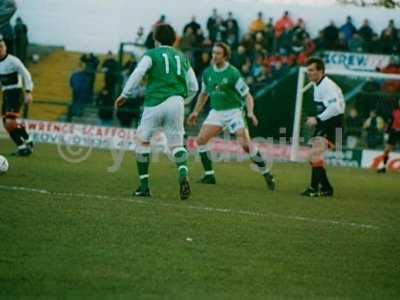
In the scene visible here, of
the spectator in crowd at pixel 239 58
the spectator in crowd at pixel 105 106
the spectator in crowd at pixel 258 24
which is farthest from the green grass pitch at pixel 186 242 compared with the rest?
the spectator in crowd at pixel 258 24

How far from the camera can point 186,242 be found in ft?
30.6

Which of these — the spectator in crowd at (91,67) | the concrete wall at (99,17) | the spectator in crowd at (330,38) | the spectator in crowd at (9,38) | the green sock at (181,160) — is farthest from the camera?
the concrete wall at (99,17)

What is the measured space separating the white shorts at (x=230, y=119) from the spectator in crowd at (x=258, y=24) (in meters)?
13.3

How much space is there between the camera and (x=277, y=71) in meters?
28.1

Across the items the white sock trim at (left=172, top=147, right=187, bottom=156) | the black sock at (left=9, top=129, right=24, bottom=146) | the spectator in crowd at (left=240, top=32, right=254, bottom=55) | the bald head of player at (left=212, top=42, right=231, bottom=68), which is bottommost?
the black sock at (left=9, top=129, right=24, bottom=146)

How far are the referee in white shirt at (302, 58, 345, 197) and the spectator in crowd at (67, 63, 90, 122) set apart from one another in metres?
13.4

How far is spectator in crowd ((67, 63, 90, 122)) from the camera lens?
91.6ft

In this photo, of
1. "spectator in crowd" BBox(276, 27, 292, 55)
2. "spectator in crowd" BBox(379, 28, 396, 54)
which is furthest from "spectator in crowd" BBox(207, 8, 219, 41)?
"spectator in crowd" BBox(379, 28, 396, 54)

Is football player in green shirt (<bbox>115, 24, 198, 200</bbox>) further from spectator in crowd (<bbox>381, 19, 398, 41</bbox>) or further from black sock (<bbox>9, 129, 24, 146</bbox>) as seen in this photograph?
spectator in crowd (<bbox>381, 19, 398, 41</bbox>)

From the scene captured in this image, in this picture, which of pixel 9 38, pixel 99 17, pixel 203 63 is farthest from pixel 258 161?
pixel 99 17

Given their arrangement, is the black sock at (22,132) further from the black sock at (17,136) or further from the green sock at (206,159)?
the green sock at (206,159)

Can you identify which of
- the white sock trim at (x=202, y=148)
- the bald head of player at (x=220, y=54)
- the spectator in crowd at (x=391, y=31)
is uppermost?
the spectator in crowd at (x=391, y=31)

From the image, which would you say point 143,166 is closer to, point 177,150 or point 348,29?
point 177,150

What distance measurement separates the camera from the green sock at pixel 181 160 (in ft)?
41.3
